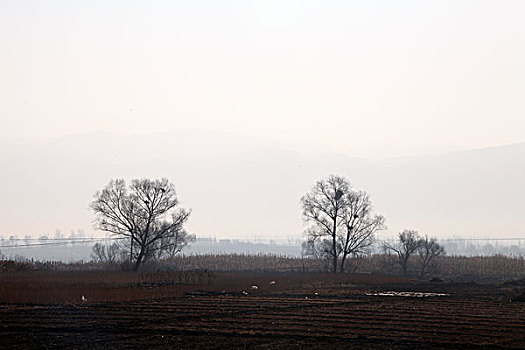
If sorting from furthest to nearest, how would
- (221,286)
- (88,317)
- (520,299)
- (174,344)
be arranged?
(221,286) < (520,299) < (88,317) < (174,344)

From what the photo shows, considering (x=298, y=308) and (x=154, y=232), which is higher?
(x=154, y=232)

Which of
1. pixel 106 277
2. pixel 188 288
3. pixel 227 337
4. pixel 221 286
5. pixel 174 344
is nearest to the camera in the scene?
pixel 174 344

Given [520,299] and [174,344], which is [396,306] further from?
[174,344]

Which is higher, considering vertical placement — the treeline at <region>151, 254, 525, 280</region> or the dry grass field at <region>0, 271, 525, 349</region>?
the treeline at <region>151, 254, 525, 280</region>

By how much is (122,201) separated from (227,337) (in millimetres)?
49113

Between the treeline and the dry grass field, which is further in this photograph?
the treeline

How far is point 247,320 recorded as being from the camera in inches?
922

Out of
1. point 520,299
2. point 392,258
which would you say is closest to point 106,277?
point 520,299

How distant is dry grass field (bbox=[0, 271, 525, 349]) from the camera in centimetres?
1842

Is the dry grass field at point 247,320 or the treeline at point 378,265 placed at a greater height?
the treeline at point 378,265

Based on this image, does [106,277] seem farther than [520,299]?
Yes

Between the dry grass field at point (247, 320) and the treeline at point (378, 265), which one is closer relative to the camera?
the dry grass field at point (247, 320)

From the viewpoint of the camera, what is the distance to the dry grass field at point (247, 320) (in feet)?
60.4

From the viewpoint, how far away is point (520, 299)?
33719 millimetres
